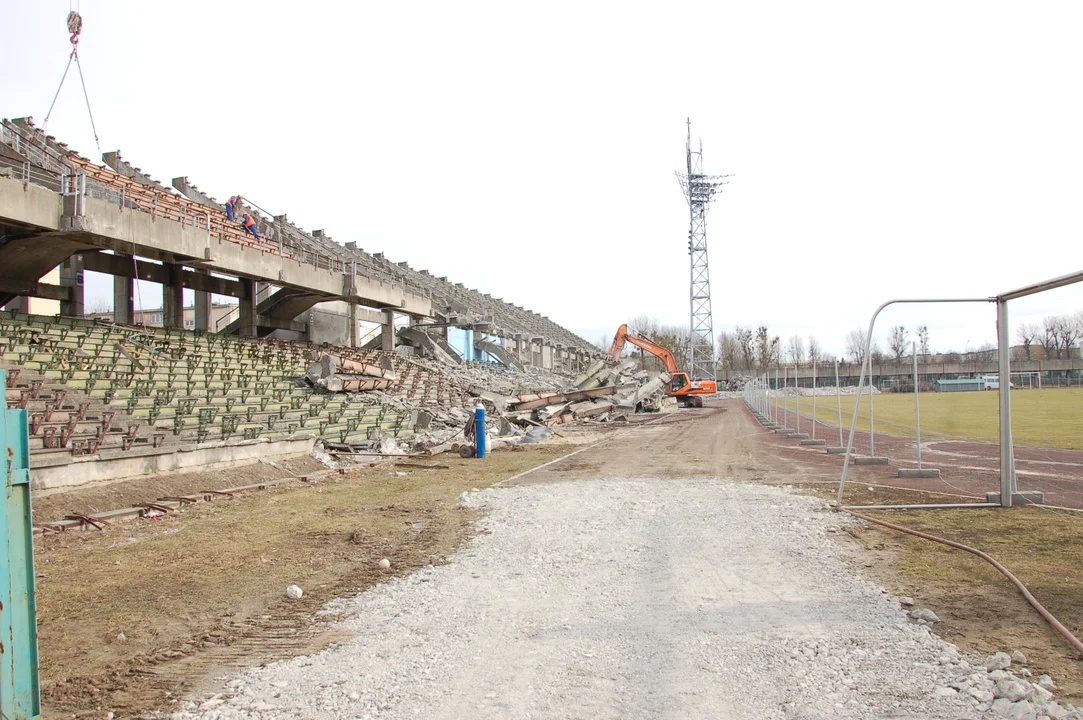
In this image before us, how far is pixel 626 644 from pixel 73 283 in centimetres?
2815

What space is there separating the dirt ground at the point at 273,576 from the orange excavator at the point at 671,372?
34494 mm

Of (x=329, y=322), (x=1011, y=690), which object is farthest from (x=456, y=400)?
(x=1011, y=690)

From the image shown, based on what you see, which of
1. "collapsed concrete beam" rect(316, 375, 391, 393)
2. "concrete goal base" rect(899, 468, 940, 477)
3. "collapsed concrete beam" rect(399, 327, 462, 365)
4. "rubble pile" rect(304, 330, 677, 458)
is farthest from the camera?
"collapsed concrete beam" rect(399, 327, 462, 365)

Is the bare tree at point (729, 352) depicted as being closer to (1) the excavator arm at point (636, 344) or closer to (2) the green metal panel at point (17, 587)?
(1) the excavator arm at point (636, 344)

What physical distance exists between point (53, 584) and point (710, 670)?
6336mm

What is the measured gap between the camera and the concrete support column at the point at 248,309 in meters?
Result: 32.3

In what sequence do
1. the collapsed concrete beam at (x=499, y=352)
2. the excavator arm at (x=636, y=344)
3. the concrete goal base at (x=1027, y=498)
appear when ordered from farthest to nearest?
the collapsed concrete beam at (x=499, y=352), the excavator arm at (x=636, y=344), the concrete goal base at (x=1027, y=498)

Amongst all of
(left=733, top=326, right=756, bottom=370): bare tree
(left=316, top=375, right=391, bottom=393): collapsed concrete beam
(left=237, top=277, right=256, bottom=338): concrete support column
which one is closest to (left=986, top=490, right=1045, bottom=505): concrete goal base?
(left=316, top=375, right=391, bottom=393): collapsed concrete beam

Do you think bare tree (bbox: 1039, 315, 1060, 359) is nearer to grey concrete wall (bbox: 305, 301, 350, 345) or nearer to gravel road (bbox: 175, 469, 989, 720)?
gravel road (bbox: 175, 469, 989, 720)

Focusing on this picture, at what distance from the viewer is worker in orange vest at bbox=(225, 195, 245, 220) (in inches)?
1290

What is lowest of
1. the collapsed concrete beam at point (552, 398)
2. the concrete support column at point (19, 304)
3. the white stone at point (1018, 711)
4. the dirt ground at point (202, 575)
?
the dirt ground at point (202, 575)

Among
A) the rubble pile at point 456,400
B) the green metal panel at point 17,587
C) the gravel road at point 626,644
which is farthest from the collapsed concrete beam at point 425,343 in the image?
the green metal panel at point 17,587

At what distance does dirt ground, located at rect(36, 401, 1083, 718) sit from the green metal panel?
69 centimetres

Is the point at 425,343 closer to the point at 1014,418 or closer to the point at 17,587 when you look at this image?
the point at 1014,418
